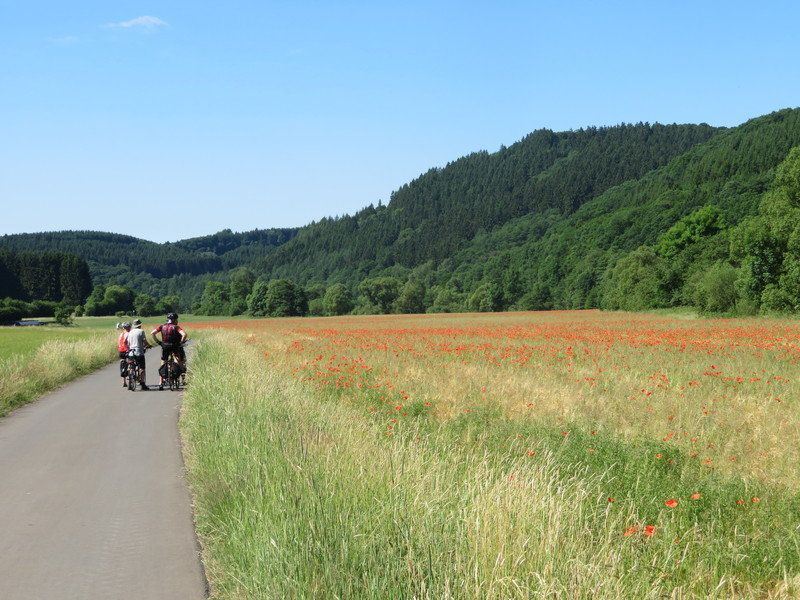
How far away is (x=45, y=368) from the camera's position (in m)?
21.2

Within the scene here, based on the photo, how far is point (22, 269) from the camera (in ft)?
510

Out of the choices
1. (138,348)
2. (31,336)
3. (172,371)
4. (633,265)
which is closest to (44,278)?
(31,336)

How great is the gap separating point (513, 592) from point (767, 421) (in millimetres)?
7302

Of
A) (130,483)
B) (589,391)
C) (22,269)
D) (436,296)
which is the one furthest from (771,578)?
(22,269)

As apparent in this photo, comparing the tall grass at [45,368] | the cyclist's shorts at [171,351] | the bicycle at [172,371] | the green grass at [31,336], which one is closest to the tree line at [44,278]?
the green grass at [31,336]

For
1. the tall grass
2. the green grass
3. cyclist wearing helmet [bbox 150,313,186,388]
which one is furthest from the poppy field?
the green grass

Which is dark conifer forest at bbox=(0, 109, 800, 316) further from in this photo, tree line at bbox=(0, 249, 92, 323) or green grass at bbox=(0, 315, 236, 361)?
green grass at bbox=(0, 315, 236, 361)

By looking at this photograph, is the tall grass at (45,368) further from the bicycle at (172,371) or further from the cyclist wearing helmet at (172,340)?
the cyclist wearing helmet at (172,340)

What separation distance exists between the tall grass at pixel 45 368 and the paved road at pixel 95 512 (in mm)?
3046

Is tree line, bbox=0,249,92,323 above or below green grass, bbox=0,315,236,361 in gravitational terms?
above

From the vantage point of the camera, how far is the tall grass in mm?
16750

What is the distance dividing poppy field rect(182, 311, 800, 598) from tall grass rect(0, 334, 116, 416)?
14.6ft

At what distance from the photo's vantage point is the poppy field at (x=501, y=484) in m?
4.06

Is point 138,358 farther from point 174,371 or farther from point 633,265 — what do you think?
point 633,265
